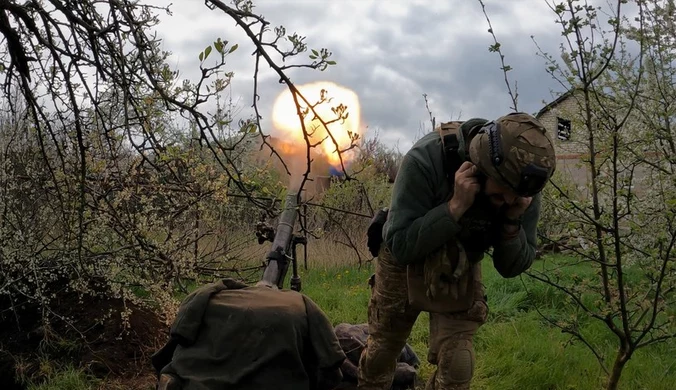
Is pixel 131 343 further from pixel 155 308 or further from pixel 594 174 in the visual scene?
pixel 594 174

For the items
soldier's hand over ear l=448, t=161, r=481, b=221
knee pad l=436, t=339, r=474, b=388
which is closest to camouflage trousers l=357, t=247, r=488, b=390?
knee pad l=436, t=339, r=474, b=388

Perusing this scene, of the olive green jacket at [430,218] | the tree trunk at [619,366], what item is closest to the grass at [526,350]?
the tree trunk at [619,366]

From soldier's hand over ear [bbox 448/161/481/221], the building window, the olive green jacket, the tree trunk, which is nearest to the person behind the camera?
soldier's hand over ear [bbox 448/161/481/221]

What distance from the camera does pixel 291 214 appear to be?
365 cm

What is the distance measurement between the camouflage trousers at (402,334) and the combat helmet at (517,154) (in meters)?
0.85

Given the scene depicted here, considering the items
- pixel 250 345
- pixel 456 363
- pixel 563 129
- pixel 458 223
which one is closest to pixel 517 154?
pixel 458 223

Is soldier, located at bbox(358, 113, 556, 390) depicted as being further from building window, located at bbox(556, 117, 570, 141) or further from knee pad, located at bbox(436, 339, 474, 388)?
building window, located at bbox(556, 117, 570, 141)

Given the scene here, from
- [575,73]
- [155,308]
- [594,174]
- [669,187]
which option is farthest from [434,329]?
[155,308]

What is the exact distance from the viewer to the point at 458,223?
2787 mm

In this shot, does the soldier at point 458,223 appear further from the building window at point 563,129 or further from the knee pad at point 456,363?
the building window at point 563,129

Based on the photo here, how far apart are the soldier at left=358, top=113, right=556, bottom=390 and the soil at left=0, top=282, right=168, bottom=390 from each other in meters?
2.76

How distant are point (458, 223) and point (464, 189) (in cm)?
19

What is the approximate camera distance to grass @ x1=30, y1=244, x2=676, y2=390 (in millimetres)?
4660

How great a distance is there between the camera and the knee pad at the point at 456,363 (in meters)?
3.05
